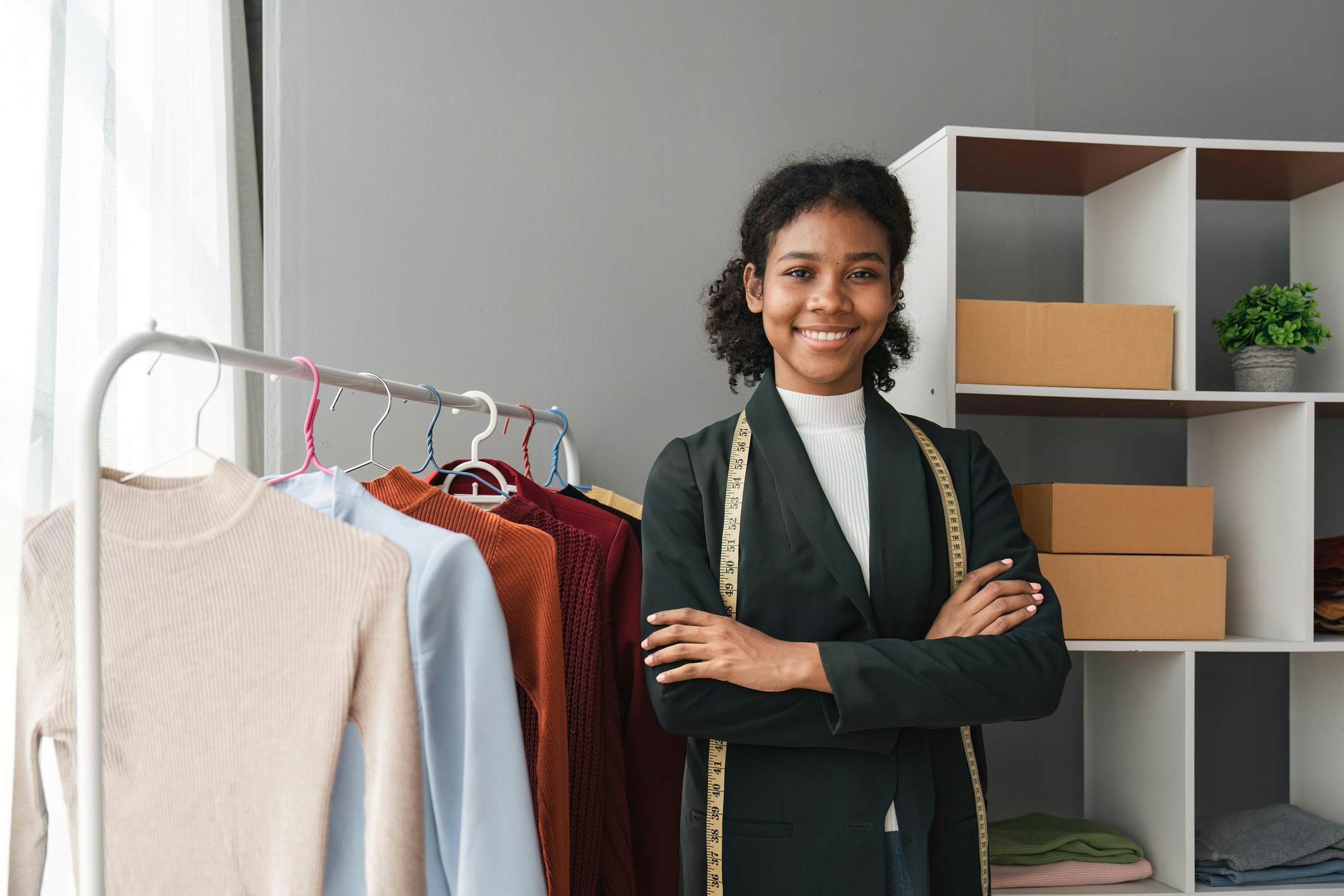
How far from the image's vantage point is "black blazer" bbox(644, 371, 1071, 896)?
4.27 ft

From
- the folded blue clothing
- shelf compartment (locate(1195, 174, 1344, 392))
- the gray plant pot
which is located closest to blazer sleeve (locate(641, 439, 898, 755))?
the folded blue clothing

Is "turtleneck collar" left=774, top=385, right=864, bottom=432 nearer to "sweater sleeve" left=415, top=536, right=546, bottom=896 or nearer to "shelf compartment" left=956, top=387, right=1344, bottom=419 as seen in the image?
"shelf compartment" left=956, top=387, right=1344, bottom=419

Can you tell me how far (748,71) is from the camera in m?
2.28

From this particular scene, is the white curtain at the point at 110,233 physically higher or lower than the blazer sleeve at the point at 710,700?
higher

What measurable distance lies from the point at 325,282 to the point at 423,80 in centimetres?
49

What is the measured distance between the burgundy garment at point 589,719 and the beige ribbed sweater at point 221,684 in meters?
0.36

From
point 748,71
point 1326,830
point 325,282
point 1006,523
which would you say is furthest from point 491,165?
A: point 1326,830

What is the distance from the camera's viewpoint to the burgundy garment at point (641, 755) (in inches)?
56.8

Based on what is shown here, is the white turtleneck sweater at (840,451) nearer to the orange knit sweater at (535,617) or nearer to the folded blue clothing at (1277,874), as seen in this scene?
the orange knit sweater at (535,617)

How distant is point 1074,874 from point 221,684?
5.18 ft

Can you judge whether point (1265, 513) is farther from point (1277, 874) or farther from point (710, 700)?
point (710, 700)

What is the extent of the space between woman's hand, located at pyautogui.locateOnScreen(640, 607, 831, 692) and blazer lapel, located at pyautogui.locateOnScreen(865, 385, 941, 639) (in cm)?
18

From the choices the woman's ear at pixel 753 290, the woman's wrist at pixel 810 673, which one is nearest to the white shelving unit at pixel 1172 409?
the woman's ear at pixel 753 290

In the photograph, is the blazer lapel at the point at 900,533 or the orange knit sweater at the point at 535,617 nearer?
the orange knit sweater at the point at 535,617
